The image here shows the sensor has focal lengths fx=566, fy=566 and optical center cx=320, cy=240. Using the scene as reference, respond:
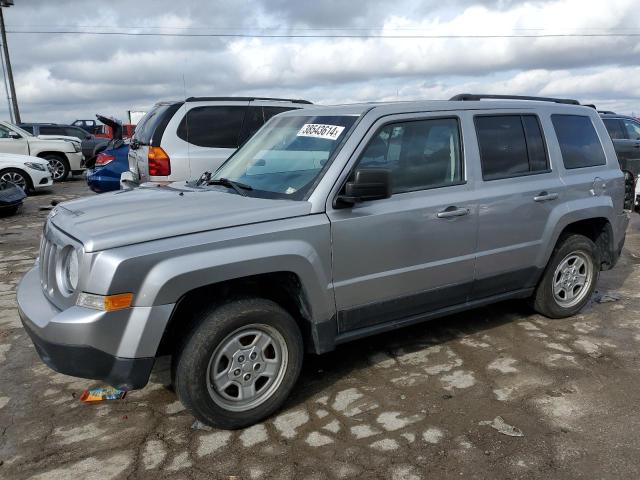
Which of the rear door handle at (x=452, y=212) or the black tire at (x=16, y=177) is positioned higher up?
the rear door handle at (x=452, y=212)

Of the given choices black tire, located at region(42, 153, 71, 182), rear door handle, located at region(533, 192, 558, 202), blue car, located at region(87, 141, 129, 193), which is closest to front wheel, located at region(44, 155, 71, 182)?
black tire, located at region(42, 153, 71, 182)

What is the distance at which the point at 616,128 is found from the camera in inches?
529

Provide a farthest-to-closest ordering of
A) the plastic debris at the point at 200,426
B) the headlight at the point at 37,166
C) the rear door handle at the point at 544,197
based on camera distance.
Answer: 1. the headlight at the point at 37,166
2. the rear door handle at the point at 544,197
3. the plastic debris at the point at 200,426

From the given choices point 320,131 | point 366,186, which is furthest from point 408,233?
point 320,131

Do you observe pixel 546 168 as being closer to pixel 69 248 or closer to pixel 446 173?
pixel 446 173

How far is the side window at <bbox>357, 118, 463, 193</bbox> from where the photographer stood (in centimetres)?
376

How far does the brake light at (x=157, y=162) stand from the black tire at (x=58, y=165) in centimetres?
1131

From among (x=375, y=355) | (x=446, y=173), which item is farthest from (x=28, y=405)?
(x=446, y=173)

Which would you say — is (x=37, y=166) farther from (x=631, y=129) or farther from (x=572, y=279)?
(x=631, y=129)

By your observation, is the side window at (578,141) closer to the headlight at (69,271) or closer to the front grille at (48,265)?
the headlight at (69,271)

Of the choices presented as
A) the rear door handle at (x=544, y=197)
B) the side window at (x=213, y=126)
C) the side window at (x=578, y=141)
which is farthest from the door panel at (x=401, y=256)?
the side window at (x=213, y=126)

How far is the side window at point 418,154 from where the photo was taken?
376 cm

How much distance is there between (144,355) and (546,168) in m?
3.41

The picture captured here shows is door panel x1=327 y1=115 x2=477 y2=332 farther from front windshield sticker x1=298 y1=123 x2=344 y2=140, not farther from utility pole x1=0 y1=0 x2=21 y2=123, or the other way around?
utility pole x1=0 y1=0 x2=21 y2=123
